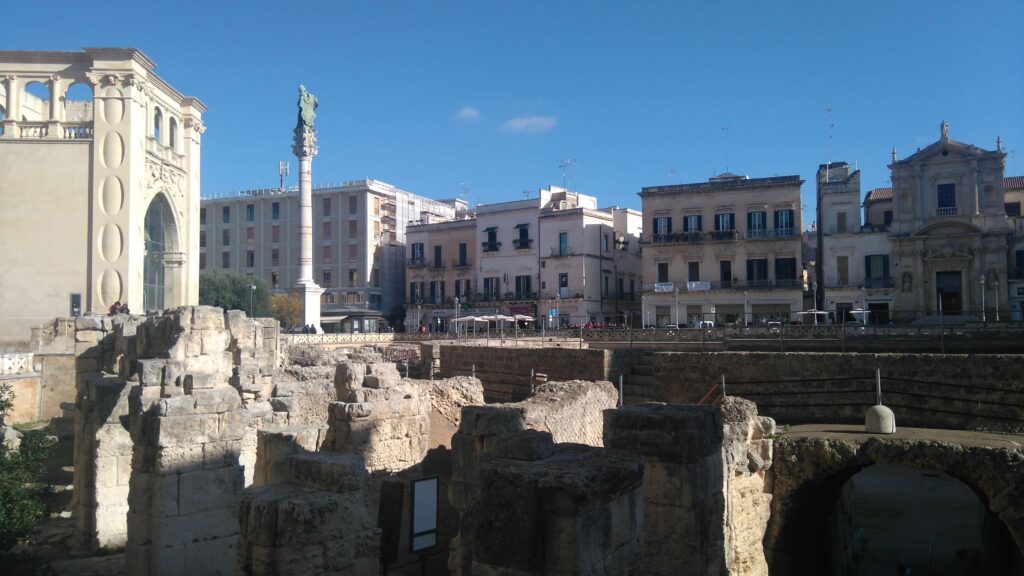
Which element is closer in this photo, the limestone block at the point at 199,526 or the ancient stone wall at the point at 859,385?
the limestone block at the point at 199,526

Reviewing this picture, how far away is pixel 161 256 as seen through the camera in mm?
34719

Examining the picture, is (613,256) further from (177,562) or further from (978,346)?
(177,562)

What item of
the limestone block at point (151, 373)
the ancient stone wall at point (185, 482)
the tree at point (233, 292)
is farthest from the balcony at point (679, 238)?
the ancient stone wall at point (185, 482)

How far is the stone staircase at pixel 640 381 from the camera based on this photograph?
67.1 feet

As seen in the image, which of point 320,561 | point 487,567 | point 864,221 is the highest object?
point 864,221

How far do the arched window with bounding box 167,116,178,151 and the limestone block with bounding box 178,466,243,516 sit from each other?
31.5 m

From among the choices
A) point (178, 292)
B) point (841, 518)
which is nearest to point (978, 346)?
point (841, 518)

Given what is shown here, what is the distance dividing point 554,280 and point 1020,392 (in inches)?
1330

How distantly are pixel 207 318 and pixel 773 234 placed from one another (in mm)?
34160

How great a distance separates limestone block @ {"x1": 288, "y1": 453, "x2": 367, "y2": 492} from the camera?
597cm

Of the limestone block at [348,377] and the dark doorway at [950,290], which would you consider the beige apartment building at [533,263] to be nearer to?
the dark doorway at [950,290]

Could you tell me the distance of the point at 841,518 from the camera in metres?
15.7

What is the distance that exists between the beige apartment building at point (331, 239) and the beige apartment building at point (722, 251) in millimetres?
20956

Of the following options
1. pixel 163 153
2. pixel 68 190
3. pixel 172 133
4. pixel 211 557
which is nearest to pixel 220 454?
pixel 211 557
